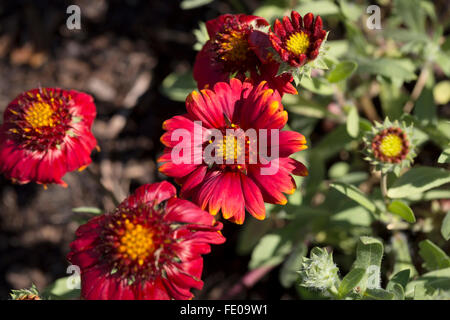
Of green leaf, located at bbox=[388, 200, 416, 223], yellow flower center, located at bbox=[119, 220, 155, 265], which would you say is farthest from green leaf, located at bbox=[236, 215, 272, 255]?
yellow flower center, located at bbox=[119, 220, 155, 265]

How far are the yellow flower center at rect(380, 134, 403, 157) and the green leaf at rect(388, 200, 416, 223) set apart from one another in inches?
9.7

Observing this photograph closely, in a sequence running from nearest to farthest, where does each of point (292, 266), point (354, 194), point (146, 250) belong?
point (146, 250) < point (354, 194) < point (292, 266)

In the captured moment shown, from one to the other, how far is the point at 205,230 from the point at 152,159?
1.69m

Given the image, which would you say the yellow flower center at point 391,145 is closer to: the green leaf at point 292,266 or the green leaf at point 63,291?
the green leaf at point 292,266

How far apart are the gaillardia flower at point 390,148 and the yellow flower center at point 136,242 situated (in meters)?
0.92

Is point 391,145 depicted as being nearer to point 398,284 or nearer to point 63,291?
point 398,284

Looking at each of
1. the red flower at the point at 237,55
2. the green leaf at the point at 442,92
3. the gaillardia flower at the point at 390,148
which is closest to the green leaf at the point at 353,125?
the gaillardia flower at the point at 390,148

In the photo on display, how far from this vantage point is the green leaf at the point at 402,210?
5.68ft

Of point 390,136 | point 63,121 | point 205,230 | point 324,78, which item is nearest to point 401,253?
point 390,136

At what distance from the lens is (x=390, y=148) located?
5.51 feet

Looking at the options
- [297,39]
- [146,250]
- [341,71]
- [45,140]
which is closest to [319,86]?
[341,71]

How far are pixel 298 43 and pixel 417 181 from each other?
0.82 meters

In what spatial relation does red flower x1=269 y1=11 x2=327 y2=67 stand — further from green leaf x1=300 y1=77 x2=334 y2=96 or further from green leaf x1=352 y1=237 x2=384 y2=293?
green leaf x1=352 y1=237 x2=384 y2=293

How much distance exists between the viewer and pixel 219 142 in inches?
Result: 66.9
